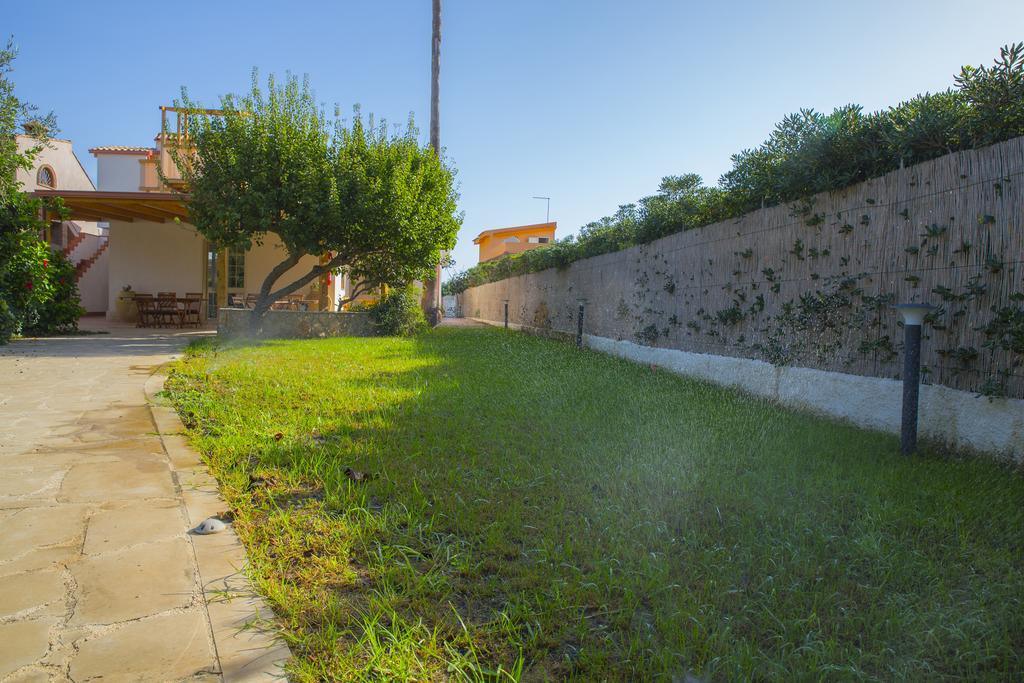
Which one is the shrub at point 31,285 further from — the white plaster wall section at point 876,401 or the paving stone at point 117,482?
the white plaster wall section at point 876,401

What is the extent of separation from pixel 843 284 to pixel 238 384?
596 cm

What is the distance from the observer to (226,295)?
1770cm

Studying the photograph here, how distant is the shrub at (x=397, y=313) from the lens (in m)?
13.8

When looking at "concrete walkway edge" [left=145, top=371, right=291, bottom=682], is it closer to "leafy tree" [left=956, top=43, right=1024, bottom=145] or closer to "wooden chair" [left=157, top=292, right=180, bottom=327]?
"leafy tree" [left=956, top=43, right=1024, bottom=145]

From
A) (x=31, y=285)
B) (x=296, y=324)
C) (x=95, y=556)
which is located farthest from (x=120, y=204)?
(x=95, y=556)

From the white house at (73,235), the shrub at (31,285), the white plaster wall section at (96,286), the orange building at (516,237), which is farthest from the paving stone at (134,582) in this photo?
the orange building at (516,237)

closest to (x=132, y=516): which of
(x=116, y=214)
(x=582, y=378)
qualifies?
(x=582, y=378)

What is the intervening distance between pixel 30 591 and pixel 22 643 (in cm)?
40

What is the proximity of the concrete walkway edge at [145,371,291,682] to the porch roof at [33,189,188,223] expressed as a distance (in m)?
11.2

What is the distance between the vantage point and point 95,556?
2.50 m

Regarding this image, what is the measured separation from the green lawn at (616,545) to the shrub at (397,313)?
Result: 8.57m

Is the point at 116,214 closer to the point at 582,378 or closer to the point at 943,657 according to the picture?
the point at 582,378

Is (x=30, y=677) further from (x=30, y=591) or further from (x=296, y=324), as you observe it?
(x=296, y=324)

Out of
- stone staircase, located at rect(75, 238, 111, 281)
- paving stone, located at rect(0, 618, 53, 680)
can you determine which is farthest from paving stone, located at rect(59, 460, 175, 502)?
stone staircase, located at rect(75, 238, 111, 281)
